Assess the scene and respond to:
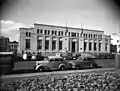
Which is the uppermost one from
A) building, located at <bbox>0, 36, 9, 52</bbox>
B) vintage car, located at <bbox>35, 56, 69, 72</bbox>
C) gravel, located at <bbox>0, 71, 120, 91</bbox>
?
building, located at <bbox>0, 36, 9, 52</bbox>

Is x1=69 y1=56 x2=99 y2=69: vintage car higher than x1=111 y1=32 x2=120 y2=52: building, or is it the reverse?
x1=111 y1=32 x2=120 y2=52: building

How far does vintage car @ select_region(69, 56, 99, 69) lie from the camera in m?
2.70

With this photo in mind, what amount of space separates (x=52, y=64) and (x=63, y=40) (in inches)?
33.0

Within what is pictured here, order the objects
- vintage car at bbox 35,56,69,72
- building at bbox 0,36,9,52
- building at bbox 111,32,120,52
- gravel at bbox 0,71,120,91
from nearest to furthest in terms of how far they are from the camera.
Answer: building at bbox 0,36,9,52 < gravel at bbox 0,71,120,91 < building at bbox 111,32,120,52 < vintage car at bbox 35,56,69,72

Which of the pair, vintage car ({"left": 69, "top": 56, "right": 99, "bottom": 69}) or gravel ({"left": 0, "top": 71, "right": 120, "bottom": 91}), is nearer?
gravel ({"left": 0, "top": 71, "right": 120, "bottom": 91})

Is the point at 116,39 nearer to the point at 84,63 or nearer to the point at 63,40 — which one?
the point at 84,63

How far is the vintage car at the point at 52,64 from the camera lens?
2632mm

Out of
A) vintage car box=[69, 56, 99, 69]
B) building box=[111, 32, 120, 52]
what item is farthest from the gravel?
building box=[111, 32, 120, 52]

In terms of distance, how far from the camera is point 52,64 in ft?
9.01

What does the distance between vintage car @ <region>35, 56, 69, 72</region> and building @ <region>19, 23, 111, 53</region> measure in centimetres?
29

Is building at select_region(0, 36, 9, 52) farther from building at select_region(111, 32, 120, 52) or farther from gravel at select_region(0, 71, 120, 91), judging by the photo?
building at select_region(111, 32, 120, 52)

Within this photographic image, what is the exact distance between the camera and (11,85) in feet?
5.76

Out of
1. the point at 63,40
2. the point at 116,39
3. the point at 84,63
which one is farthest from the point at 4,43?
the point at 116,39

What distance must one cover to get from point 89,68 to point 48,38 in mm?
1497
